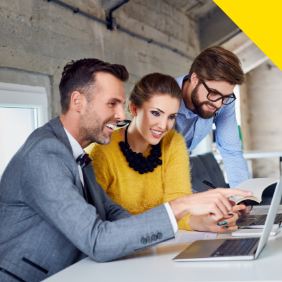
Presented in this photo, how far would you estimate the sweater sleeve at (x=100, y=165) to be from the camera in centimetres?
175

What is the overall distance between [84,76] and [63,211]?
0.55 m

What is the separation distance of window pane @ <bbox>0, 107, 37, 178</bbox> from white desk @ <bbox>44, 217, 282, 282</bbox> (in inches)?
59.4

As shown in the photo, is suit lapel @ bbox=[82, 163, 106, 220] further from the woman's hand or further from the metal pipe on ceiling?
the metal pipe on ceiling

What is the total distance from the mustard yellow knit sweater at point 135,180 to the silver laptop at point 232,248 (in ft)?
1.84

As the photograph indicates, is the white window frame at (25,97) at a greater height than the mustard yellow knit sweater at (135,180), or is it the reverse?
the white window frame at (25,97)

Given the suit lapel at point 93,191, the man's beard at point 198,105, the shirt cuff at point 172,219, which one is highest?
the man's beard at point 198,105

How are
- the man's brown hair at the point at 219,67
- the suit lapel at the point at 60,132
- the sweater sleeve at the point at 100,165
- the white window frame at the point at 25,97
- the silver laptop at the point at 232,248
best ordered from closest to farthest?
the silver laptop at the point at 232,248 → the suit lapel at the point at 60,132 → the sweater sleeve at the point at 100,165 → the man's brown hair at the point at 219,67 → the white window frame at the point at 25,97

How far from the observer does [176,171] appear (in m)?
1.83

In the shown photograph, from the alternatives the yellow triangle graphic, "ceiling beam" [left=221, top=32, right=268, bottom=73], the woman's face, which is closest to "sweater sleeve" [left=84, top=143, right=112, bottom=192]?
the woman's face

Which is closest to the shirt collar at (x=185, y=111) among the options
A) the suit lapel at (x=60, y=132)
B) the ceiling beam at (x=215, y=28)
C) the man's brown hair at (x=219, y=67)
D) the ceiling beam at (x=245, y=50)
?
the man's brown hair at (x=219, y=67)

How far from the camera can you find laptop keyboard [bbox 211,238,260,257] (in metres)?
1.07

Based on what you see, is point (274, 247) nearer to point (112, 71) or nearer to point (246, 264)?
point (246, 264)

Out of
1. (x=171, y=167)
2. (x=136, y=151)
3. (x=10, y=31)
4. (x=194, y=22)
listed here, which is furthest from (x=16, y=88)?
(x=194, y=22)

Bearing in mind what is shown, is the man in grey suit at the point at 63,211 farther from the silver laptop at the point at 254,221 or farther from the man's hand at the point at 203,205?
the silver laptop at the point at 254,221
